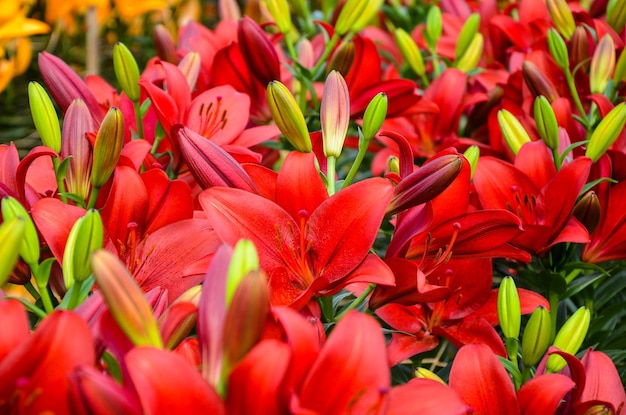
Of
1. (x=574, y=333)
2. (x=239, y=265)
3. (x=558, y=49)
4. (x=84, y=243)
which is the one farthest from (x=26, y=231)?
(x=558, y=49)

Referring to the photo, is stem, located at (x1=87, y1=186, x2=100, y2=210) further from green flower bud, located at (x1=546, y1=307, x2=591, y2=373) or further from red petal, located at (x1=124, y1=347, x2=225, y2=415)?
green flower bud, located at (x1=546, y1=307, x2=591, y2=373)

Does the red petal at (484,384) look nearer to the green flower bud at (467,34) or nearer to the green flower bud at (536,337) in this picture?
the green flower bud at (536,337)

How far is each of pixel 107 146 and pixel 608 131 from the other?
Answer: 44cm

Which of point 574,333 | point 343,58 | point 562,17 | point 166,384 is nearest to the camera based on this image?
point 166,384

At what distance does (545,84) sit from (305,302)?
47 centimetres

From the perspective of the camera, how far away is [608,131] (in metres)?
0.71

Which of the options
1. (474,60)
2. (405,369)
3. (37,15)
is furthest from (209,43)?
(37,15)

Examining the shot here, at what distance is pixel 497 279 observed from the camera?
87cm

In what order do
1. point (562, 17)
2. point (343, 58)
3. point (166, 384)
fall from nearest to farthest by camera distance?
point (166, 384)
point (343, 58)
point (562, 17)

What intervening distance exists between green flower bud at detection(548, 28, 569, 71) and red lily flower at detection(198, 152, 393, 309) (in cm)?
42

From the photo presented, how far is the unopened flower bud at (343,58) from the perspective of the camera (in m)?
0.83

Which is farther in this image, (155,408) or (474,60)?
(474,60)

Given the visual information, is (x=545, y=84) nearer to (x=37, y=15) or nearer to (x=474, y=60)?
(x=474, y=60)

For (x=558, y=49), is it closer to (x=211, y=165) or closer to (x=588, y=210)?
(x=588, y=210)
